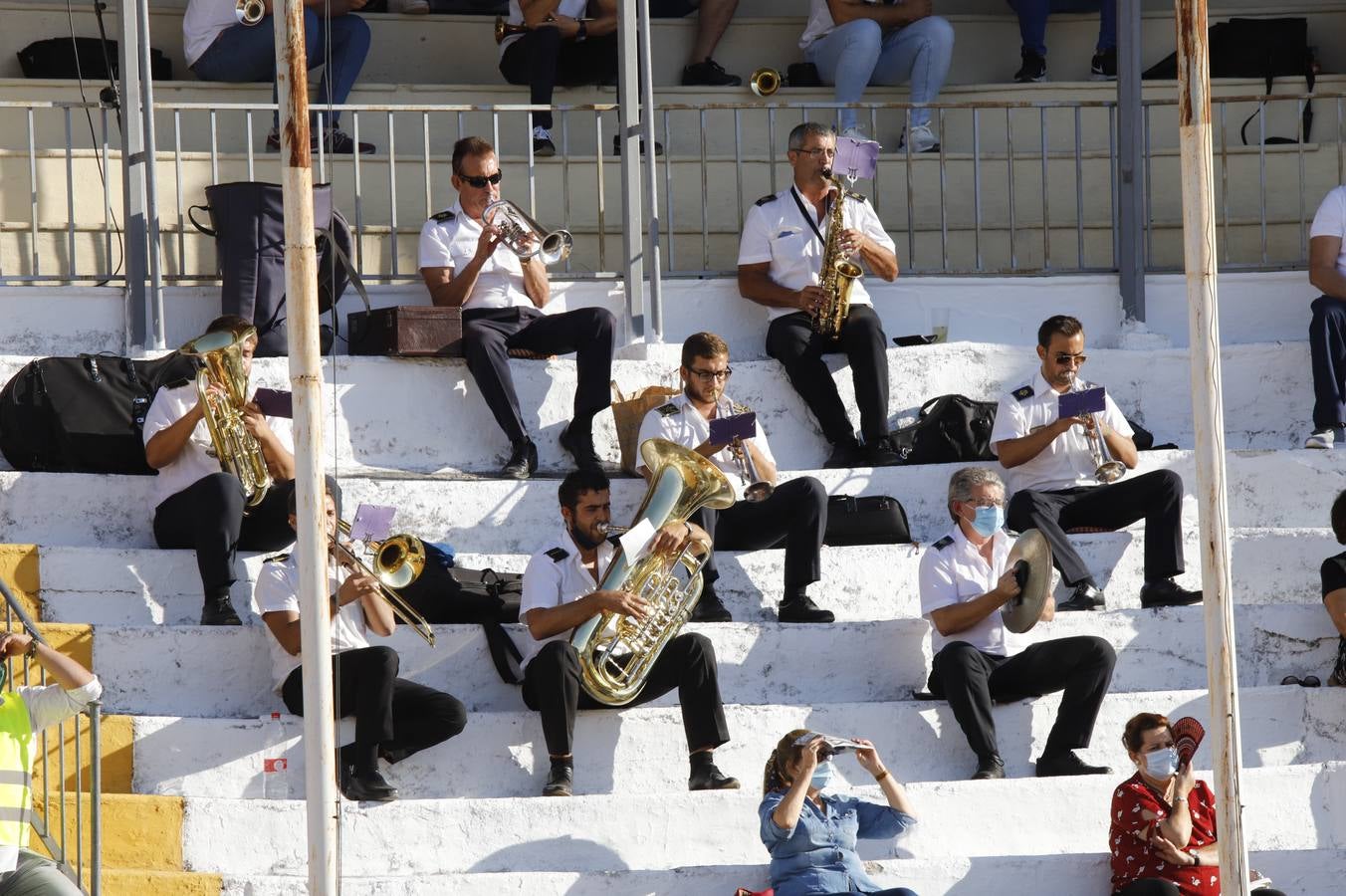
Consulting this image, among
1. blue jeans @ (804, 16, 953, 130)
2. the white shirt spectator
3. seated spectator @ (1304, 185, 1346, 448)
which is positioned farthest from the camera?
blue jeans @ (804, 16, 953, 130)

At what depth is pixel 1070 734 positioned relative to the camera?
8430mm

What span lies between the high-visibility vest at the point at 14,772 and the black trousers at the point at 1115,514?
396cm

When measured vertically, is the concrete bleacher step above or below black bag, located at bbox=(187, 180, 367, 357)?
below

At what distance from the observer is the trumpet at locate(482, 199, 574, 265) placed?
10.1 metres

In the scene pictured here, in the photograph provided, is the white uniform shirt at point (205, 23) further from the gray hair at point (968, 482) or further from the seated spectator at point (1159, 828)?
the seated spectator at point (1159, 828)

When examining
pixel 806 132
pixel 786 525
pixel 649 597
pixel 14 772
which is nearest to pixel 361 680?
pixel 649 597

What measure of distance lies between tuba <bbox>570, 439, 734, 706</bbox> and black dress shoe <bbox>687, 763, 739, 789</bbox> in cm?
37

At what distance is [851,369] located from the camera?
34.3 ft

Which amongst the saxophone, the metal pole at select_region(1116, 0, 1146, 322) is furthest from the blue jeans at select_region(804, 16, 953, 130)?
the saxophone

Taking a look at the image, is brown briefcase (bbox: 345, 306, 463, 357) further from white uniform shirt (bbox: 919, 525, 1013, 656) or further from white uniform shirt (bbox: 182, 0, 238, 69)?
white uniform shirt (bbox: 919, 525, 1013, 656)

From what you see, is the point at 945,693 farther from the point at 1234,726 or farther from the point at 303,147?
the point at 303,147

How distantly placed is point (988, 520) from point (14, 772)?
3673 millimetres

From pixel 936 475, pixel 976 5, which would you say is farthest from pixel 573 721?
pixel 976 5

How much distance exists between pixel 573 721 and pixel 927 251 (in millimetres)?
4853
